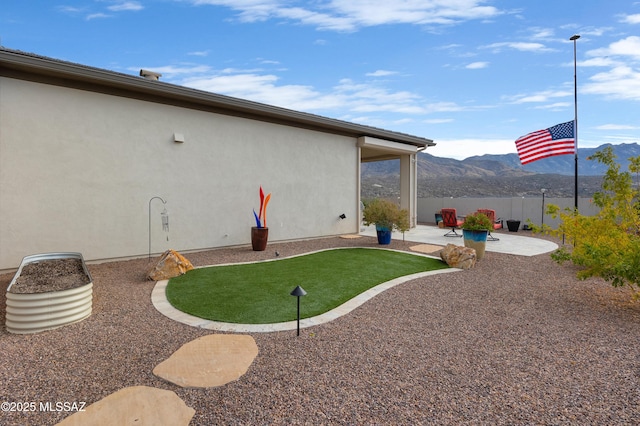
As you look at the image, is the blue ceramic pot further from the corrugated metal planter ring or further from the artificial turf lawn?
the corrugated metal planter ring

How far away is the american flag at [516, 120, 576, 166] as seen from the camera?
11.2m

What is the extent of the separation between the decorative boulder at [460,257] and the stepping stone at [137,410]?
609 cm

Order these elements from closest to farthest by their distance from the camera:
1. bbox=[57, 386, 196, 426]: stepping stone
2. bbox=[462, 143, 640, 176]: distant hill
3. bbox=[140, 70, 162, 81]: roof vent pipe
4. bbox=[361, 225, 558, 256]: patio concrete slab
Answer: bbox=[57, 386, 196, 426]: stepping stone → bbox=[140, 70, 162, 81]: roof vent pipe → bbox=[361, 225, 558, 256]: patio concrete slab → bbox=[462, 143, 640, 176]: distant hill

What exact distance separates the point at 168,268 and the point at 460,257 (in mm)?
5852

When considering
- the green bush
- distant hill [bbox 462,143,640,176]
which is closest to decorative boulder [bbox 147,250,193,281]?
the green bush

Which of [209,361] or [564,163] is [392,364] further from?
[564,163]

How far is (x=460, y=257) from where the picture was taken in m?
7.02

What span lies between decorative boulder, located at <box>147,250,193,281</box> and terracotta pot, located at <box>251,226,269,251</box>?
2.51 m

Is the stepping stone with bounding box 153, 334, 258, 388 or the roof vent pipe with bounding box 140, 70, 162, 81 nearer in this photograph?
the stepping stone with bounding box 153, 334, 258, 388

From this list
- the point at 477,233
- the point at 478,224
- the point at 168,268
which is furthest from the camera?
the point at 478,224

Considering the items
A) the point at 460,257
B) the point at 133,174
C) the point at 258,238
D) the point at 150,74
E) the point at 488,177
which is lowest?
the point at 460,257

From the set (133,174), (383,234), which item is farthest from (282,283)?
(383,234)

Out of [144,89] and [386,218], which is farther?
[386,218]

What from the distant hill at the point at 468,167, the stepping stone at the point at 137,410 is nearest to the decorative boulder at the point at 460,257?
the stepping stone at the point at 137,410
